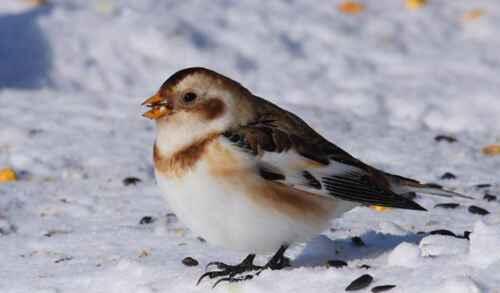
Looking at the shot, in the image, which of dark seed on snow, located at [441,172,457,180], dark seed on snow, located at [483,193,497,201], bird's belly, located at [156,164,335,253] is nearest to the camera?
bird's belly, located at [156,164,335,253]

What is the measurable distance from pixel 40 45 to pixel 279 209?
4.31 m

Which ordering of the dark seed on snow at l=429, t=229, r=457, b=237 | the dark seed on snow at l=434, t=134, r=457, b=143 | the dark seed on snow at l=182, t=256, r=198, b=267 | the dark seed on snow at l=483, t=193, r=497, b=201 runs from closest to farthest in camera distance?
the dark seed on snow at l=182, t=256, r=198, b=267 → the dark seed on snow at l=429, t=229, r=457, b=237 → the dark seed on snow at l=483, t=193, r=497, b=201 → the dark seed on snow at l=434, t=134, r=457, b=143

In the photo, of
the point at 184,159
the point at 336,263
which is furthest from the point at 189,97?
the point at 336,263

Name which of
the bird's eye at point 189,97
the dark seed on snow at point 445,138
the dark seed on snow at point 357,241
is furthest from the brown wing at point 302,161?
the dark seed on snow at point 445,138

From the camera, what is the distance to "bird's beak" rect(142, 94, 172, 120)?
14.5 ft

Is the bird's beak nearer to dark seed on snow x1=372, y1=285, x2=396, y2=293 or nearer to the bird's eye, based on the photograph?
the bird's eye

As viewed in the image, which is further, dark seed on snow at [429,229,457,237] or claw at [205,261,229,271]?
dark seed on snow at [429,229,457,237]

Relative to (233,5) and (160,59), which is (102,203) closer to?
(160,59)

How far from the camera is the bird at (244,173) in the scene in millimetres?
4250

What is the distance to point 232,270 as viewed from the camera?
14.8ft

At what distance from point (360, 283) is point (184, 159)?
78 centimetres

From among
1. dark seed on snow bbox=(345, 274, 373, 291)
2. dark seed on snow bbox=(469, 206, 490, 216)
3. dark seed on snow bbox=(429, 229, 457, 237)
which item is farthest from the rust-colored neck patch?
dark seed on snow bbox=(469, 206, 490, 216)

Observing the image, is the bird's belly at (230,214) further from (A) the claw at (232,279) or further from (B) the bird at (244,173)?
(A) the claw at (232,279)

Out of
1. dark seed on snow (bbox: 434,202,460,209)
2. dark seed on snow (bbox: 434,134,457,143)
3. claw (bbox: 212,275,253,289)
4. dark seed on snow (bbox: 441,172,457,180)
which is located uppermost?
dark seed on snow (bbox: 434,134,457,143)
